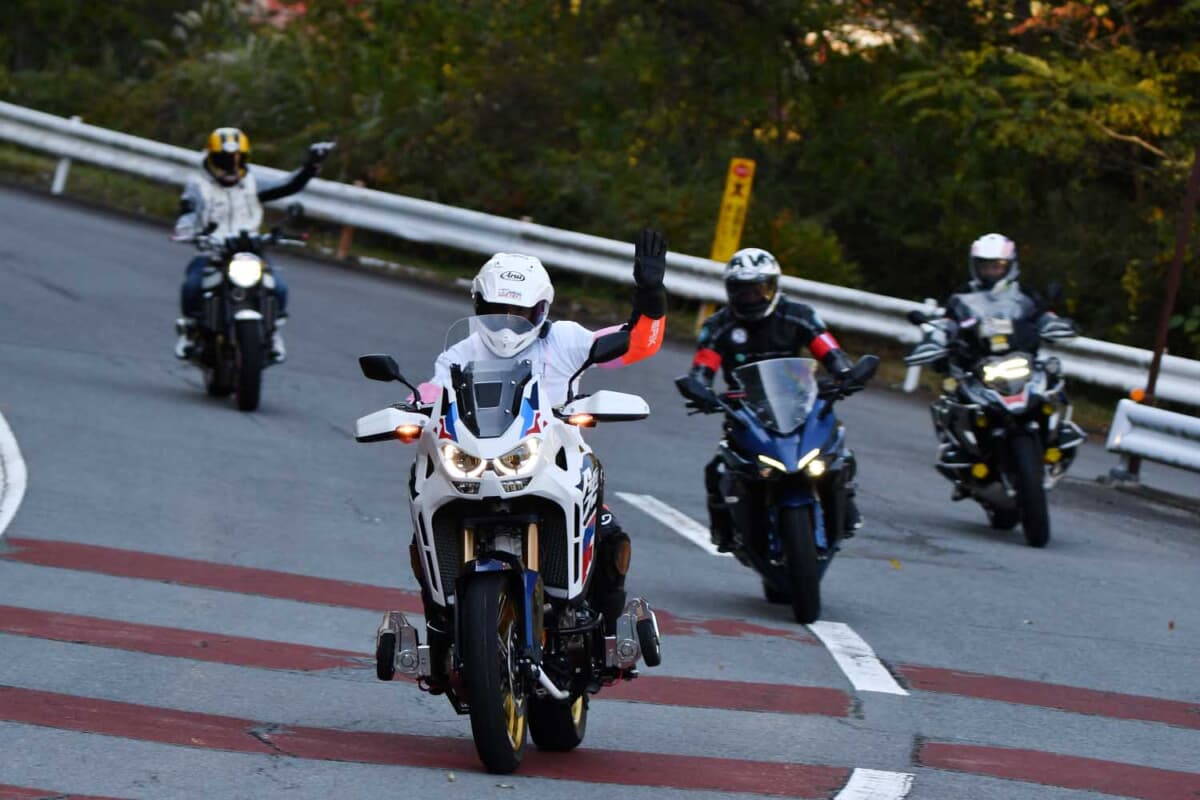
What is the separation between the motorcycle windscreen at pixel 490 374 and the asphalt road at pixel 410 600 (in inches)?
45.0

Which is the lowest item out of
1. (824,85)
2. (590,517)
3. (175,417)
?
(175,417)

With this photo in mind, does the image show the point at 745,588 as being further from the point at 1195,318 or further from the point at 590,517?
the point at 1195,318

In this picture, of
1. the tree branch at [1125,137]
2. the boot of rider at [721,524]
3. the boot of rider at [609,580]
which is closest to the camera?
the boot of rider at [609,580]

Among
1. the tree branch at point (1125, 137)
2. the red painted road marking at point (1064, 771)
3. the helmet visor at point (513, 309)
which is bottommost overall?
the red painted road marking at point (1064, 771)

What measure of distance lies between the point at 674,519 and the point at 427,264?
483 inches

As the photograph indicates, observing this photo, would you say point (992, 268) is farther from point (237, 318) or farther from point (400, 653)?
point (400, 653)

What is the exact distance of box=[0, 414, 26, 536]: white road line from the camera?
1165 cm

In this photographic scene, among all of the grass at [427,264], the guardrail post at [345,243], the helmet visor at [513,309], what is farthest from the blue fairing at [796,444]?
the guardrail post at [345,243]

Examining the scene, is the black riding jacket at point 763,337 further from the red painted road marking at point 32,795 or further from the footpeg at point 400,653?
the red painted road marking at point 32,795

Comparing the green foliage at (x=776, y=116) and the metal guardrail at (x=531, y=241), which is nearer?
the metal guardrail at (x=531, y=241)

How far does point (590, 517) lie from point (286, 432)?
8.17 meters

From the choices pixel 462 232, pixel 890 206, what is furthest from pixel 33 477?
pixel 890 206

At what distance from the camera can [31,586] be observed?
9914 millimetres

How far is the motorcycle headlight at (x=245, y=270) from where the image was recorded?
52.5ft
